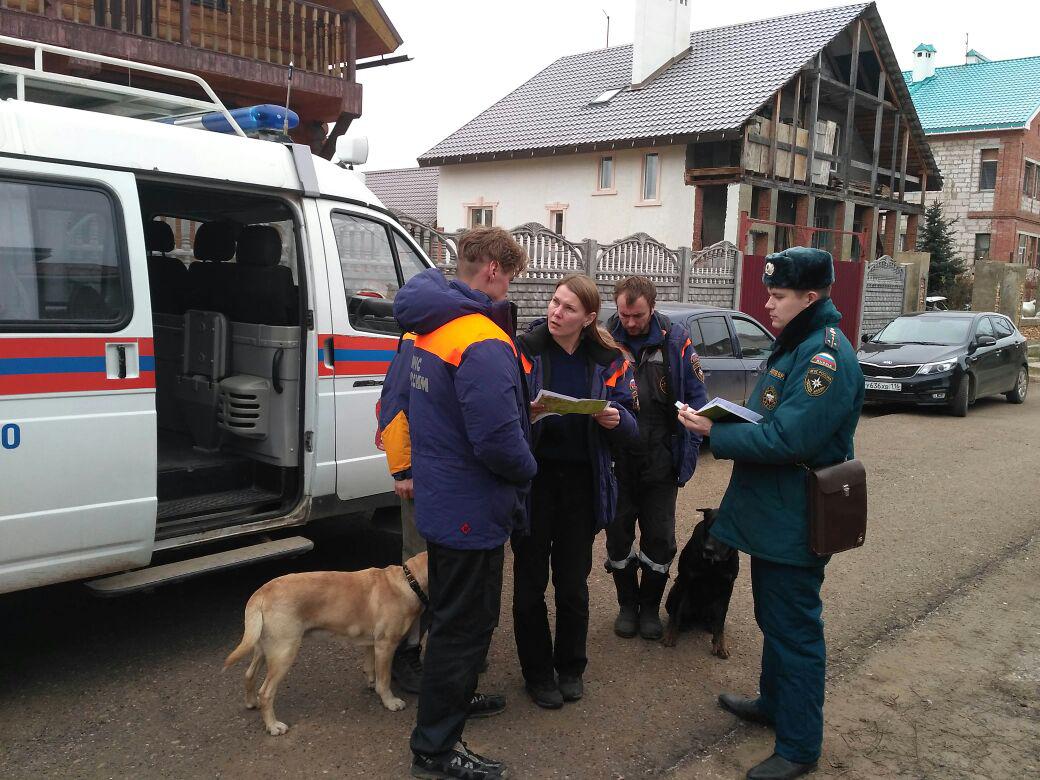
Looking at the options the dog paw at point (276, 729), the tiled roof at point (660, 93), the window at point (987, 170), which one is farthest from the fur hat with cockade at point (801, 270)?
the window at point (987, 170)

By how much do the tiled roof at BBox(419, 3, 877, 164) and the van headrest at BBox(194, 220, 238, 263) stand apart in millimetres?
17951

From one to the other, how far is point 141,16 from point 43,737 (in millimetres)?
10448

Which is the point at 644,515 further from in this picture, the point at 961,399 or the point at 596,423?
the point at 961,399

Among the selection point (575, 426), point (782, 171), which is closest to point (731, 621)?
point (575, 426)

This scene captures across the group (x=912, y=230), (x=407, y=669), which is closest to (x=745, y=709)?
(x=407, y=669)

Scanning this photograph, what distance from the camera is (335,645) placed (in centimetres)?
441

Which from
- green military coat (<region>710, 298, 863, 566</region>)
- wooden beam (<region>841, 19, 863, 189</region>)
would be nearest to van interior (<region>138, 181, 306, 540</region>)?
green military coat (<region>710, 298, 863, 566</region>)

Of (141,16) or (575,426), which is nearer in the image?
(575,426)

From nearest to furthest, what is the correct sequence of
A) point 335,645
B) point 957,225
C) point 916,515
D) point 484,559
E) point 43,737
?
point 484,559 < point 43,737 < point 335,645 < point 916,515 < point 957,225

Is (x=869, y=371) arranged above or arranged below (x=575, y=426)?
below

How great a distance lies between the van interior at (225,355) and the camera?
4.73 m

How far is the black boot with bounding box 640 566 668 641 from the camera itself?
4.57 meters

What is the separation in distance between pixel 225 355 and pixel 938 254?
3324 cm

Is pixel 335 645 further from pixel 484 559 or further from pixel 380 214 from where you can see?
pixel 380 214
